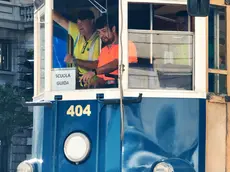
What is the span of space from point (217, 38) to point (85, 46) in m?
1.31

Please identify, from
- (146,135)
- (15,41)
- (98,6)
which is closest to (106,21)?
(98,6)

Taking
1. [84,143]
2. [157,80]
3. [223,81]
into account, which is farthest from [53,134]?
[223,81]

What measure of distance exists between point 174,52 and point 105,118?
93 centimetres

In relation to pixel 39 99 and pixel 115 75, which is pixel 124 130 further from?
pixel 39 99

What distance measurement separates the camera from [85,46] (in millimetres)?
9250

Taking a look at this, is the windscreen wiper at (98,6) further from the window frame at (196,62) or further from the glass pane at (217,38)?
the glass pane at (217,38)

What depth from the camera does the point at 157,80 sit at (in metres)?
8.98

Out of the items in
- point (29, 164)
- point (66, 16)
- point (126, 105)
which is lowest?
point (29, 164)

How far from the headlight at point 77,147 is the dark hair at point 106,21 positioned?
1.08 metres

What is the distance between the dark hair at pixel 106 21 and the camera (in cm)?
902

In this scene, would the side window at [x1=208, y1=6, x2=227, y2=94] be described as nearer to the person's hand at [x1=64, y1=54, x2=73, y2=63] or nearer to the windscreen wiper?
the windscreen wiper

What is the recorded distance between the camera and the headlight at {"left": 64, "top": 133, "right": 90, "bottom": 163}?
895cm

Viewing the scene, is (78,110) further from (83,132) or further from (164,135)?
(164,135)

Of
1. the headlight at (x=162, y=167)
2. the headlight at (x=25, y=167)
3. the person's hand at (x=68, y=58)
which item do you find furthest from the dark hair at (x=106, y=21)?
the headlight at (x=25, y=167)
